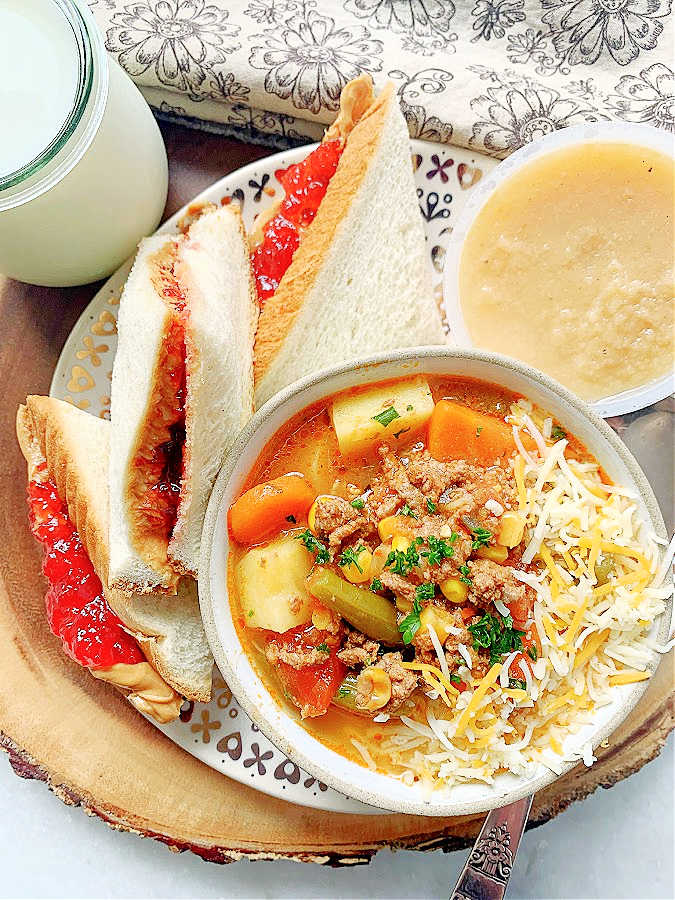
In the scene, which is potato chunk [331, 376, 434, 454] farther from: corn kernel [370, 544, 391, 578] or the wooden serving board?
the wooden serving board

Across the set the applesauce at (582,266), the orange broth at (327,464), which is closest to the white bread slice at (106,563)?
the orange broth at (327,464)

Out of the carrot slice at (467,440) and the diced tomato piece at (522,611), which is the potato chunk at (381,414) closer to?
the carrot slice at (467,440)

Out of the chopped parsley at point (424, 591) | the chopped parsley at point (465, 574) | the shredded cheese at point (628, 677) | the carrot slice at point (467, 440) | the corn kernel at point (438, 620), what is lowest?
the shredded cheese at point (628, 677)

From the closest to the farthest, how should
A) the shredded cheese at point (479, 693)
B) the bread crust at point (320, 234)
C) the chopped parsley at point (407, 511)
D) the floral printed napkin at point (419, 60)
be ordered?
the shredded cheese at point (479, 693)
the chopped parsley at point (407, 511)
the bread crust at point (320, 234)
the floral printed napkin at point (419, 60)

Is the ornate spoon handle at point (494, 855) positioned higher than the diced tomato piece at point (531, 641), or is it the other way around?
the diced tomato piece at point (531, 641)

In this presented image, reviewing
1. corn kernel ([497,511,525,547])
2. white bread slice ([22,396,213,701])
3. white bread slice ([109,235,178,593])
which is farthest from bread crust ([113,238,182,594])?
corn kernel ([497,511,525,547])

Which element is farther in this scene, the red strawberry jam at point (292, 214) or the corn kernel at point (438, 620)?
the red strawberry jam at point (292, 214)

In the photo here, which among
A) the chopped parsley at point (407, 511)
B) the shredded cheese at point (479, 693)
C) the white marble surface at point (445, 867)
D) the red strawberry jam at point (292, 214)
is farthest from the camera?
the white marble surface at point (445, 867)
